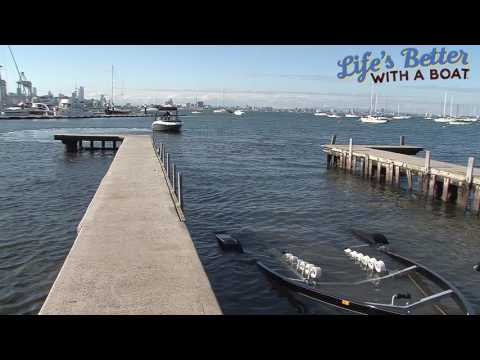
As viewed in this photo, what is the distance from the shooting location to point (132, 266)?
Result: 9445 millimetres

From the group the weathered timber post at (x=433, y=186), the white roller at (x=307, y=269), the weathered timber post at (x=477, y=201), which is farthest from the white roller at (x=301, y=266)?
the weathered timber post at (x=433, y=186)

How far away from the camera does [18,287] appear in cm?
1248

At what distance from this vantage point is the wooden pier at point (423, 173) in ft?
80.5

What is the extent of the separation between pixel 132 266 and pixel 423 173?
2450 cm

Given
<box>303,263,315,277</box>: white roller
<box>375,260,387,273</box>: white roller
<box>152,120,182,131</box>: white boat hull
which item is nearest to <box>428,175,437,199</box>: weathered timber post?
<box>375,260,387,273</box>: white roller

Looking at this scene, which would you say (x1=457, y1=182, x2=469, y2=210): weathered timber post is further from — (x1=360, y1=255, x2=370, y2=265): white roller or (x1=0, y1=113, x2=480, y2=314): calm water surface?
(x1=360, y1=255, x2=370, y2=265): white roller

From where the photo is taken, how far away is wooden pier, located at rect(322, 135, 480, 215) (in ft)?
80.5

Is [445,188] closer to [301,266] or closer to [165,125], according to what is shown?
[301,266]

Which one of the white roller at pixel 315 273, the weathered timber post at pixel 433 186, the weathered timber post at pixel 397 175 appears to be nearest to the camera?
the white roller at pixel 315 273

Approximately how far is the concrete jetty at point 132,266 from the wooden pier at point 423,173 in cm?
1823

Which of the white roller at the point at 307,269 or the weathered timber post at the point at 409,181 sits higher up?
the weathered timber post at the point at 409,181

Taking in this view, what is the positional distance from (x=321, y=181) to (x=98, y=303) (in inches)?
1107

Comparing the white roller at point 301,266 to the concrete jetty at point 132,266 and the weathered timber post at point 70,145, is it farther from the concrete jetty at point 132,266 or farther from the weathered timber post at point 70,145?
the weathered timber post at point 70,145

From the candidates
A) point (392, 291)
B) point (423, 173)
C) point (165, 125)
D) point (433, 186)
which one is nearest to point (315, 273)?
point (392, 291)
